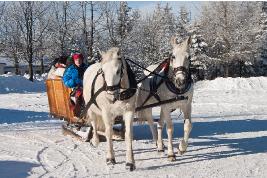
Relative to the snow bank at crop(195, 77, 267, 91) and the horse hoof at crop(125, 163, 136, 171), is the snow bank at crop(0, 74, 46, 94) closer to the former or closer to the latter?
the snow bank at crop(195, 77, 267, 91)

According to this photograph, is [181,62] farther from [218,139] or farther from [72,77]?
[218,139]

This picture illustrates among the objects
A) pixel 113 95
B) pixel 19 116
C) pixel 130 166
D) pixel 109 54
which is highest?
pixel 109 54

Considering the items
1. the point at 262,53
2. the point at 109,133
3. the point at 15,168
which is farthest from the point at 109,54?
the point at 262,53

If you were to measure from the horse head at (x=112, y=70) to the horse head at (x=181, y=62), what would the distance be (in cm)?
107

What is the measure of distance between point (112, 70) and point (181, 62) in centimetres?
133

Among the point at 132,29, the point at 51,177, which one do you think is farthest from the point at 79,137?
the point at 132,29

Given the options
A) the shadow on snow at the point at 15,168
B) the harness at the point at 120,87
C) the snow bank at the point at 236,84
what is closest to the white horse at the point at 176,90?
the harness at the point at 120,87

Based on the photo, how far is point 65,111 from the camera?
39.4 feet

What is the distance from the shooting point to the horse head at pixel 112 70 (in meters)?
A: 7.94

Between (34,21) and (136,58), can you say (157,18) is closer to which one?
(136,58)

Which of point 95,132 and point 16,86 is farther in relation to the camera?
point 16,86

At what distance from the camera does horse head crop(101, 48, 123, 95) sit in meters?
7.94

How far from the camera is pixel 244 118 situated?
15.8m

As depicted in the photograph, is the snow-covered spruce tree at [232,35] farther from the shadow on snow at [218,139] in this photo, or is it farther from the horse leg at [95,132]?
the horse leg at [95,132]
